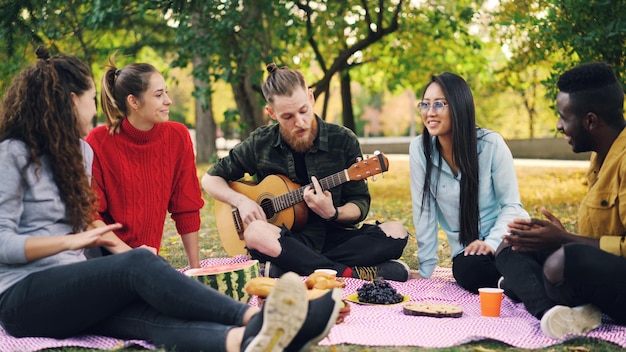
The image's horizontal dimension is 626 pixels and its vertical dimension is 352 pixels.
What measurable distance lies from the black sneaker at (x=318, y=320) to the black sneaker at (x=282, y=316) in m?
0.06

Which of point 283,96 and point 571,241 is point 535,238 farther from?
point 283,96

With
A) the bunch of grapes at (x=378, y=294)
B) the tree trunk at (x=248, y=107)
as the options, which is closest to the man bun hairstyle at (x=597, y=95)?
the bunch of grapes at (x=378, y=294)

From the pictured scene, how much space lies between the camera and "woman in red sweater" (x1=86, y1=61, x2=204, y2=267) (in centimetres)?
447

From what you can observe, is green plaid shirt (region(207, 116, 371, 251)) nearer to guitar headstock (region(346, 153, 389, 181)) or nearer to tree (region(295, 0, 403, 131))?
guitar headstock (region(346, 153, 389, 181))

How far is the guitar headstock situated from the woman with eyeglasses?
9.2 inches

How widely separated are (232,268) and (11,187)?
1.21 m

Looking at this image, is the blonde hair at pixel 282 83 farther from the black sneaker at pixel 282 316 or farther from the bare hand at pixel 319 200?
the black sneaker at pixel 282 316

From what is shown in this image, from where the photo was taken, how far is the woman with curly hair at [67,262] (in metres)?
3.06

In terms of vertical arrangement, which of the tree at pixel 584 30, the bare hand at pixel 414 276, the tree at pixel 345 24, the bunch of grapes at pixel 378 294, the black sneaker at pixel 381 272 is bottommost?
the bare hand at pixel 414 276

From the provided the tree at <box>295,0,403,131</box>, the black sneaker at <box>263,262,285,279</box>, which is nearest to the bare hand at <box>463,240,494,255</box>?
the black sneaker at <box>263,262,285,279</box>

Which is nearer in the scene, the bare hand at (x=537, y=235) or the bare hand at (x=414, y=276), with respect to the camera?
the bare hand at (x=537, y=235)

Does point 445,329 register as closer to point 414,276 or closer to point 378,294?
point 378,294

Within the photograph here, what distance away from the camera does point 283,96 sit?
5008 millimetres

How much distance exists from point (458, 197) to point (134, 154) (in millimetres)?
2067
